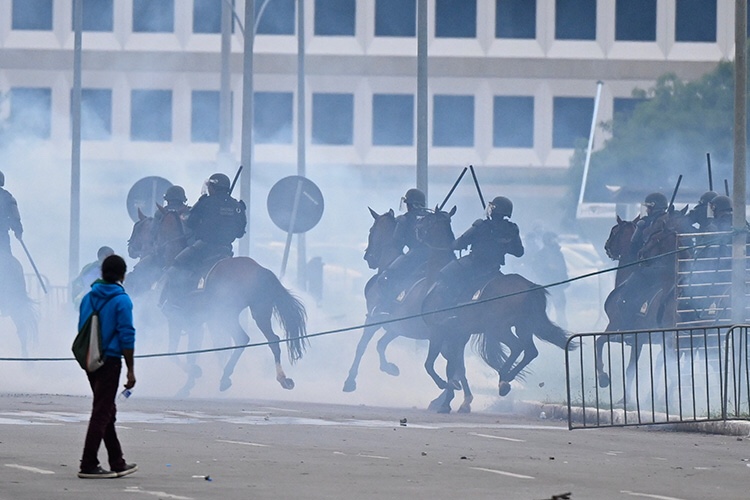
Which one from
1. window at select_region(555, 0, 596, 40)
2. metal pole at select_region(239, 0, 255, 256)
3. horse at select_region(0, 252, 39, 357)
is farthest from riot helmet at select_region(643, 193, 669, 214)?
window at select_region(555, 0, 596, 40)

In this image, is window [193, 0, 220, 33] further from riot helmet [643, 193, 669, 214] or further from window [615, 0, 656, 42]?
riot helmet [643, 193, 669, 214]

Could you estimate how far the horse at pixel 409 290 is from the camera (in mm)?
24172

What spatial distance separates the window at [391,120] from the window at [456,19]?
2.59 m

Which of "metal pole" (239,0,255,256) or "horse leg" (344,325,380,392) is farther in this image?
"metal pole" (239,0,255,256)

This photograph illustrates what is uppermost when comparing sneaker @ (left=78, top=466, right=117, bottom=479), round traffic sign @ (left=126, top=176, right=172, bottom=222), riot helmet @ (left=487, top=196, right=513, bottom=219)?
round traffic sign @ (left=126, top=176, right=172, bottom=222)

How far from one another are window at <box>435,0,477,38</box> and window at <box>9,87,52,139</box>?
1254cm

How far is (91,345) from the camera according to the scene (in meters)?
13.5

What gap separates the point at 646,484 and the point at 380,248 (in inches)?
499

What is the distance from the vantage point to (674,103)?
58344mm

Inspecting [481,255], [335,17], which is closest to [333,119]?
[335,17]

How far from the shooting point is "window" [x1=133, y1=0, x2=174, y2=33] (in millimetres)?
66562

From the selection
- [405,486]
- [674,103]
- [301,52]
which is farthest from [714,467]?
[674,103]

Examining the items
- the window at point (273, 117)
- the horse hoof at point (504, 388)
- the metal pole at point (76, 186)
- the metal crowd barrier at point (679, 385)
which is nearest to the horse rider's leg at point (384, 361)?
the metal crowd barrier at point (679, 385)

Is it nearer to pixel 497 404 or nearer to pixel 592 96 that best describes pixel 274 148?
pixel 592 96
